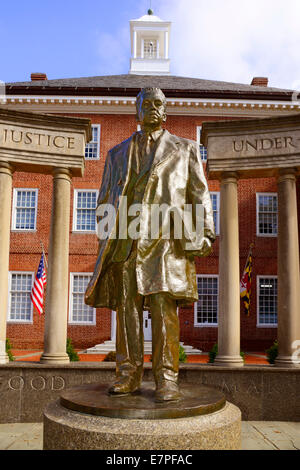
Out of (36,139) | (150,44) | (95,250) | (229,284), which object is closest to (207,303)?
(95,250)

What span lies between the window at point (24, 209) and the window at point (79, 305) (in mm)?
3470

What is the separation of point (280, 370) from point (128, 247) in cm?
548

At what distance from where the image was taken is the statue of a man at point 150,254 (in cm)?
399

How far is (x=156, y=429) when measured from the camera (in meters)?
3.29

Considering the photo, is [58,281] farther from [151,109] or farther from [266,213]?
[266,213]

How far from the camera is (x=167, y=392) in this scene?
3.78 m

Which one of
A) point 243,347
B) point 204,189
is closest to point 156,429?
point 204,189

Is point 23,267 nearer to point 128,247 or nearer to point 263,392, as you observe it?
point 263,392

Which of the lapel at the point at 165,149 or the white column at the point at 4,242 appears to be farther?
the white column at the point at 4,242

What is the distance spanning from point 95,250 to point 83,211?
215 cm

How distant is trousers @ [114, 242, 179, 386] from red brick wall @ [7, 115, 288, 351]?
1762 centimetres

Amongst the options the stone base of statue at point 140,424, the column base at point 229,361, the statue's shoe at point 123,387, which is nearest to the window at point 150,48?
the column base at point 229,361

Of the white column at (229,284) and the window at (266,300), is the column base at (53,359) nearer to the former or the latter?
the white column at (229,284)

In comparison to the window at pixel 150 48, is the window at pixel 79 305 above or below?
below
